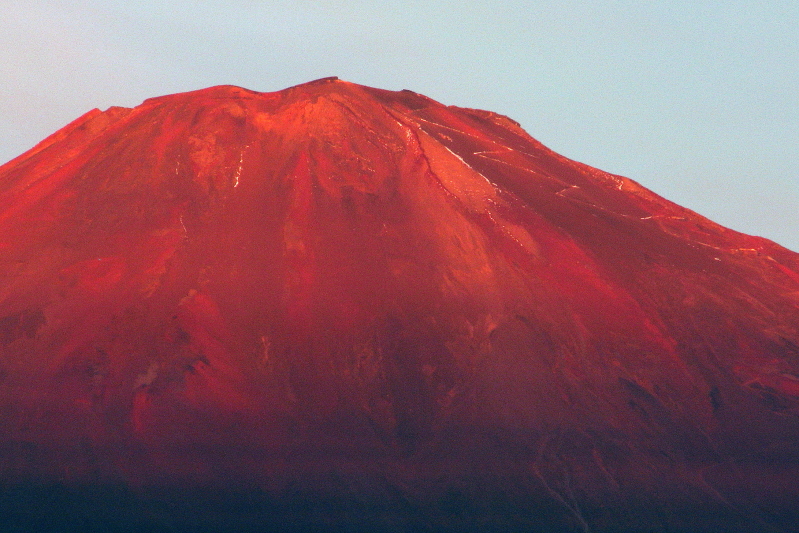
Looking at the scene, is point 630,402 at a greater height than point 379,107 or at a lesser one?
lesser

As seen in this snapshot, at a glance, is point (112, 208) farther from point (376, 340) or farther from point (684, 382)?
point (684, 382)

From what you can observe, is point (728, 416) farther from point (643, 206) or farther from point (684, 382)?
point (643, 206)

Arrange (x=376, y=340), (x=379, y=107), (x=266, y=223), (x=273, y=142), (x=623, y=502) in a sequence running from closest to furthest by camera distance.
→ 1. (x=623, y=502)
2. (x=376, y=340)
3. (x=266, y=223)
4. (x=273, y=142)
5. (x=379, y=107)

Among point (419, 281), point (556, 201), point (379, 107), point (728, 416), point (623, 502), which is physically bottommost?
point (623, 502)

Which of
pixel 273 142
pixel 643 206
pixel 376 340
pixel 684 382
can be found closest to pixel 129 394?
pixel 376 340

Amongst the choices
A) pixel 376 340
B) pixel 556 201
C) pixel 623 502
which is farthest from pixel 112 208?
pixel 623 502

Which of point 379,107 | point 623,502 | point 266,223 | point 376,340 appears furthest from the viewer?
point 379,107

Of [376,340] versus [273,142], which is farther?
[273,142]
